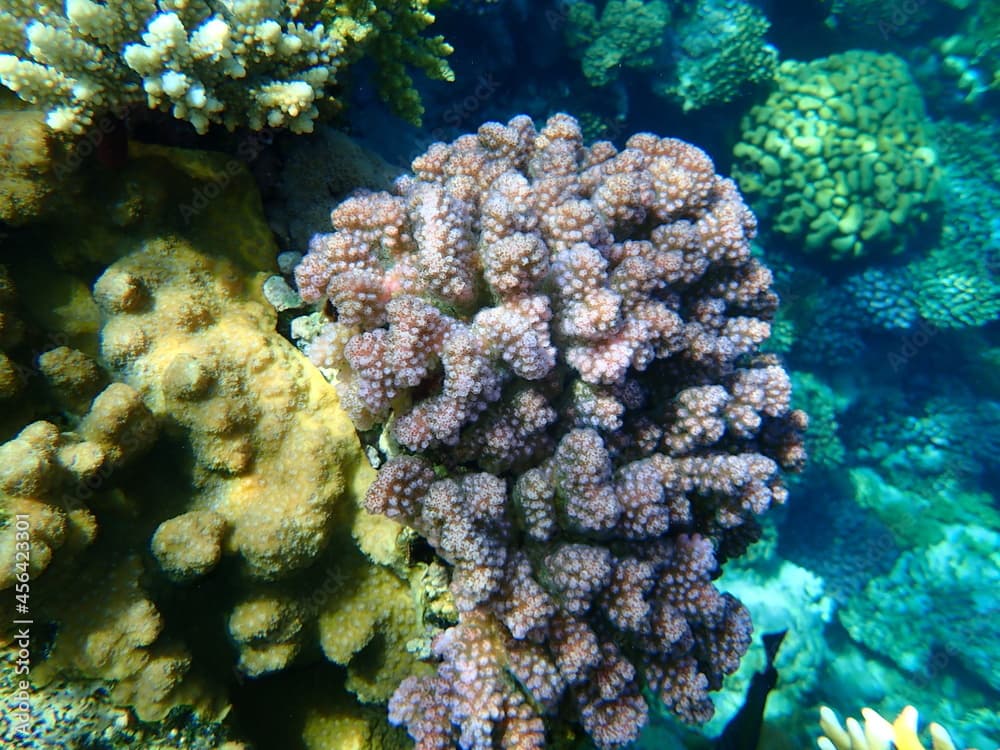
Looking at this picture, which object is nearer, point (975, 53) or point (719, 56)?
point (719, 56)

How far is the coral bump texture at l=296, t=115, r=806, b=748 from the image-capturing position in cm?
262

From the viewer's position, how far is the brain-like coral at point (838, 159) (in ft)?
26.5

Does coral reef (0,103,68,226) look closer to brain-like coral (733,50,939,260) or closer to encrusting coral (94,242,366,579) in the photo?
encrusting coral (94,242,366,579)

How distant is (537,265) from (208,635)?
2.60 m

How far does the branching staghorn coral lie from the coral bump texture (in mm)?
769

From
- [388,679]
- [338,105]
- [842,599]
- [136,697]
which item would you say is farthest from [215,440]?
[842,599]

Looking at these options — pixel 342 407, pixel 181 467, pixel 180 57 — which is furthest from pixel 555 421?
pixel 180 57

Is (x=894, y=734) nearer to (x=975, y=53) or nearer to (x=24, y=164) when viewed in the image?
(x=24, y=164)

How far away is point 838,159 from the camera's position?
8062 millimetres

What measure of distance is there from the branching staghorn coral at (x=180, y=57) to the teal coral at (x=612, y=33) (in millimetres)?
5543

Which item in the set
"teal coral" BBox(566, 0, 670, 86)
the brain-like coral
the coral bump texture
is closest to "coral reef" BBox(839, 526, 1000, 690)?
the brain-like coral

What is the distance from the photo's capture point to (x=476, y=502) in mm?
2658

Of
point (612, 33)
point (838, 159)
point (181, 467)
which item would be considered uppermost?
point (612, 33)

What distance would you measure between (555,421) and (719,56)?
301 inches
